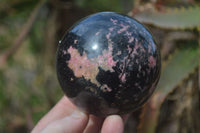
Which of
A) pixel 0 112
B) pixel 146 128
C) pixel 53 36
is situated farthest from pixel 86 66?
pixel 0 112

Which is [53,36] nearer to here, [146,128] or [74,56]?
[146,128]


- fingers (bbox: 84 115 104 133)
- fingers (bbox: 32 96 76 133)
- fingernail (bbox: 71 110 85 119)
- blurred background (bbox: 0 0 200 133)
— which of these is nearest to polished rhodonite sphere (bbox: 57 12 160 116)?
fingernail (bbox: 71 110 85 119)

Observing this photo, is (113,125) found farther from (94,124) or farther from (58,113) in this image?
(58,113)

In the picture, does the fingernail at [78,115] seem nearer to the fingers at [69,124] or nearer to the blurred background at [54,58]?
the fingers at [69,124]

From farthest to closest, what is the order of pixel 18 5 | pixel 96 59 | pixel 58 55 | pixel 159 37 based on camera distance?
pixel 18 5 < pixel 159 37 < pixel 58 55 < pixel 96 59

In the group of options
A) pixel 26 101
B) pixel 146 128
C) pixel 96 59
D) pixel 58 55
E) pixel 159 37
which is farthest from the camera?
pixel 26 101

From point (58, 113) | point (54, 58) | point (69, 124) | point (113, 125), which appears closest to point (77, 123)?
point (69, 124)
